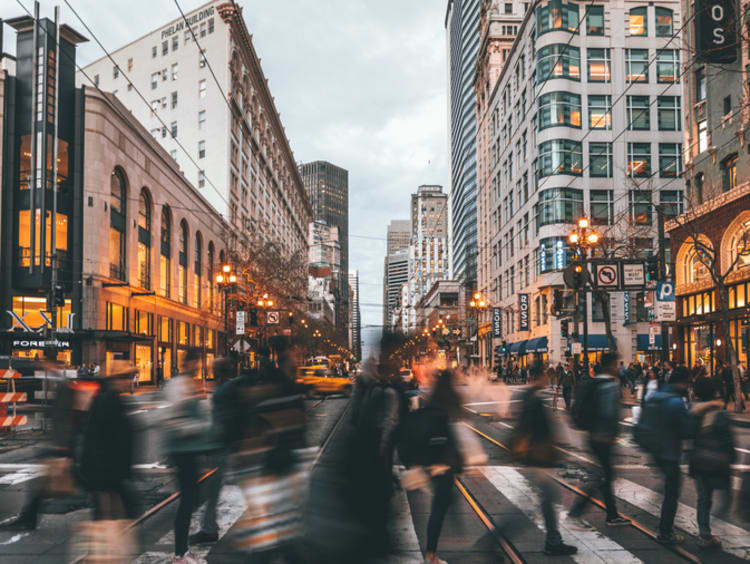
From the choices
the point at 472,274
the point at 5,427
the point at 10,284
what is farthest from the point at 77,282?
the point at 472,274

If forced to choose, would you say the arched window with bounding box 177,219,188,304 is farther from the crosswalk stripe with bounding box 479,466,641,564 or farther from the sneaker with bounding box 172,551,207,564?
the sneaker with bounding box 172,551,207,564

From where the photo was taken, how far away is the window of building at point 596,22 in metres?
55.5

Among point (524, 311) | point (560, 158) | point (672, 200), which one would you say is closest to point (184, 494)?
point (560, 158)

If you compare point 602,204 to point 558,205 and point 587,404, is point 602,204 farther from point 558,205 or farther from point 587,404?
point 587,404

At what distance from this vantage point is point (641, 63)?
55.8 m

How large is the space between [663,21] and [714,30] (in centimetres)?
3463

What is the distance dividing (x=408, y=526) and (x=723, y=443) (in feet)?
11.4

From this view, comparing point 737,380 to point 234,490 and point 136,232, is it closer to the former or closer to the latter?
point 234,490

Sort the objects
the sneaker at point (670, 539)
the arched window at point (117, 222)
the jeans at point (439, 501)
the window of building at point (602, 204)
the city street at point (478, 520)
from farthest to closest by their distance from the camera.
Answer: the window of building at point (602, 204) → the arched window at point (117, 222) → the sneaker at point (670, 539) → the city street at point (478, 520) → the jeans at point (439, 501)

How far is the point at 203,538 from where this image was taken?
6.94 meters

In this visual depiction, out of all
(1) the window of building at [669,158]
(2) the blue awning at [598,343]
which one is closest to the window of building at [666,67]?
(1) the window of building at [669,158]

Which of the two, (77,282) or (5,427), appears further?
(77,282)

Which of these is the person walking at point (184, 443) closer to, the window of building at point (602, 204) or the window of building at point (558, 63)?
the window of building at point (602, 204)

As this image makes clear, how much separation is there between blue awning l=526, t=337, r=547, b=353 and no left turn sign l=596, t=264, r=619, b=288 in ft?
99.0
